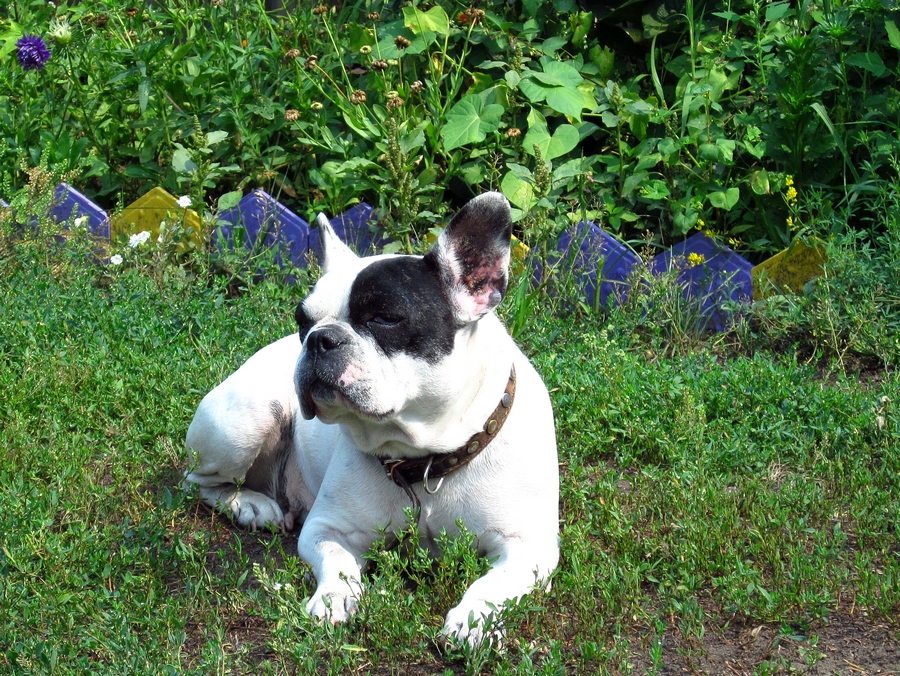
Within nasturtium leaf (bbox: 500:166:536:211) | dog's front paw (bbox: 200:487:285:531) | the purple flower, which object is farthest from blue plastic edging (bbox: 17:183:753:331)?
dog's front paw (bbox: 200:487:285:531)

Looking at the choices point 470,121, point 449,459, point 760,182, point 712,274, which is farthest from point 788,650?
point 470,121

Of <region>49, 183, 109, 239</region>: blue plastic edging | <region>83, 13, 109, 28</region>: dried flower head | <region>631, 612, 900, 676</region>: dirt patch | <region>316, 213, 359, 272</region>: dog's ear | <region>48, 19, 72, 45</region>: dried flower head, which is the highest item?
<region>316, 213, 359, 272</region>: dog's ear

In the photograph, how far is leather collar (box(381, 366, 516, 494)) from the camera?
122 inches

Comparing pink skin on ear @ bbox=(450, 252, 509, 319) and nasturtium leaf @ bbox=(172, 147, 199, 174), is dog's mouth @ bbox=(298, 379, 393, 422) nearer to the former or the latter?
pink skin on ear @ bbox=(450, 252, 509, 319)

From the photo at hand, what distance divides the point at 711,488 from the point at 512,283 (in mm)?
1816

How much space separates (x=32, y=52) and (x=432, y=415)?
13.6 ft

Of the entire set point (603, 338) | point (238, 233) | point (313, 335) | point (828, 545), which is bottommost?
point (238, 233)

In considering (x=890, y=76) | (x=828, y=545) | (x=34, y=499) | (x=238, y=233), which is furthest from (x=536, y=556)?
(x=890, y=76)

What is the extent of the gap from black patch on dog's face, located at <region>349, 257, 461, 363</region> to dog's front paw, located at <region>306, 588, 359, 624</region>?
67 cm

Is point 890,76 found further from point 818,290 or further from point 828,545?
point 828,545

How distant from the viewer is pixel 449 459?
311 cm

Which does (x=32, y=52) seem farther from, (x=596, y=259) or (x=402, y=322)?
(x=402, y=322)

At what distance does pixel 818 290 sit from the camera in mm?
4793

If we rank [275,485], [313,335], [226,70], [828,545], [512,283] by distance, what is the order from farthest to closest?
[226,70] < [512,283] < [275,485] < [828,545] < [313,335]
